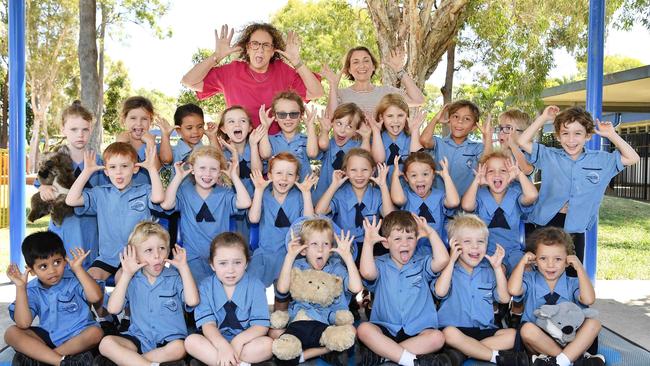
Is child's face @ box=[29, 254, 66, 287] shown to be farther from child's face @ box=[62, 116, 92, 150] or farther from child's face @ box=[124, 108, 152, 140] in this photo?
child's face @ box=[124, 108, 152, 140]

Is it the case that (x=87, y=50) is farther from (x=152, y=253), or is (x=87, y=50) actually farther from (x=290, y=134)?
(x=152, y=253)

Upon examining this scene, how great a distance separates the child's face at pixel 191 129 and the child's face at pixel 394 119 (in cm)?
156

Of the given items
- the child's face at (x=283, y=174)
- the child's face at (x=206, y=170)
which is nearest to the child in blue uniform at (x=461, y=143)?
the child's face at (x=283, y=174)

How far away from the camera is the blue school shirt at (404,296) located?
13.7 feet

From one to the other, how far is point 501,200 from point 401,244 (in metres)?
1.09

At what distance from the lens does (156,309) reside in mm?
4047

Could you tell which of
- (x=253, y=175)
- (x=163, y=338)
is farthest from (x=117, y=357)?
(x=253, y=175)

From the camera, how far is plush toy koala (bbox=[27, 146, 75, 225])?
15.6 ft

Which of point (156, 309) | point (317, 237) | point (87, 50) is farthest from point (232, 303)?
point (87, 50)

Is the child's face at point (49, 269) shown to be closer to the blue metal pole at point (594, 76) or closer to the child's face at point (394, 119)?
the child's face at point (394, 119)

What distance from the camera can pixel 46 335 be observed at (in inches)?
160

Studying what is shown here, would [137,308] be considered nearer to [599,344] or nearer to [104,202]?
[104,202]

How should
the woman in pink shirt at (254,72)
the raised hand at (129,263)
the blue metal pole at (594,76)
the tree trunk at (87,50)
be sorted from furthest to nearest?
the tree trunk at (87,50), the blue metal pole at (594,76), the woman in pink shirt at (254,72), the raised hand at (129,263)

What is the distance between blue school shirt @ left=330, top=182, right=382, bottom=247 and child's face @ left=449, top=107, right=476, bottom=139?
0.99 m
